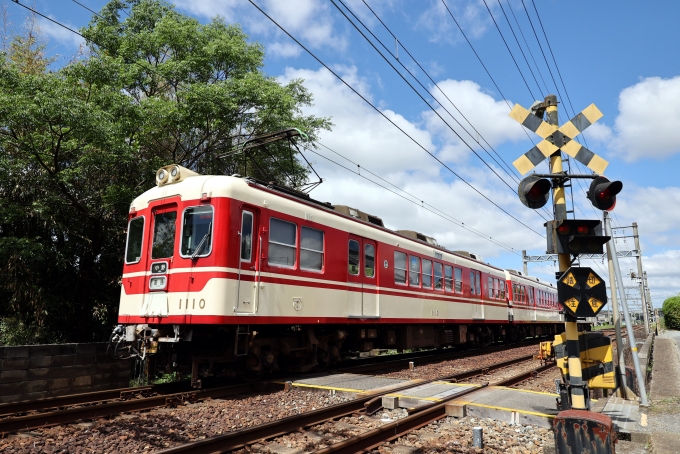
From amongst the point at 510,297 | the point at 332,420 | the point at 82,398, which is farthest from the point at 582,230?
the point at 510,297

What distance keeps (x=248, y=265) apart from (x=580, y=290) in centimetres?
489

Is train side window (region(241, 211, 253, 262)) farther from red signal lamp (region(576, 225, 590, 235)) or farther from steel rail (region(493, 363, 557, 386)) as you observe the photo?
steel rail (region(493, 363, 557, 386))

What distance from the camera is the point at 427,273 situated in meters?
13.7

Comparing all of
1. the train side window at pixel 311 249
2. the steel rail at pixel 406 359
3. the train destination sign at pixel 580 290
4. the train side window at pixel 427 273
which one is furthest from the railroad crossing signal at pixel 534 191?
the train side window at pixel 427 273

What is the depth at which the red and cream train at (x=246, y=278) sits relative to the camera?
7.51 metres

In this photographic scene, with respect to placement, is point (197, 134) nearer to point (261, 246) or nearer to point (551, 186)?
point (261, 246)

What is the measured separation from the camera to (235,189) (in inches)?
304

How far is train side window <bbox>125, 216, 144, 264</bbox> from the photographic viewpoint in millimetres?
8625

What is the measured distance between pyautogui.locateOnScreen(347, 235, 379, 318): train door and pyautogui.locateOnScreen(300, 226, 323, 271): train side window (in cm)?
101

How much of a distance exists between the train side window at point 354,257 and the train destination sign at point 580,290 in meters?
5.82

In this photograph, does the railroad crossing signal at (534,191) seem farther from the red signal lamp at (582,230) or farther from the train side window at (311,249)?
the train side window at (311,249)

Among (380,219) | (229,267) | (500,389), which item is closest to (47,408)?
(229,267)

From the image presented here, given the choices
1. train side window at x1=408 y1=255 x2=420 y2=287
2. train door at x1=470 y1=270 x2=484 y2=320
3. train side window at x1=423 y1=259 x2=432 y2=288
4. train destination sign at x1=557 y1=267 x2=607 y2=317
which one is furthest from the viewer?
train door at x1=470 y1=270 x2=484 y2=320

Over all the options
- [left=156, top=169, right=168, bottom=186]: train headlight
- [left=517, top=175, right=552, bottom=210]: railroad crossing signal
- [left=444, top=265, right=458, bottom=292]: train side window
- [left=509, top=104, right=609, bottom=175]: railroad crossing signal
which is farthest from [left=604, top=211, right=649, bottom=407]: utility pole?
[left=156, top=169, right=168, bottom=186]: train headlight
